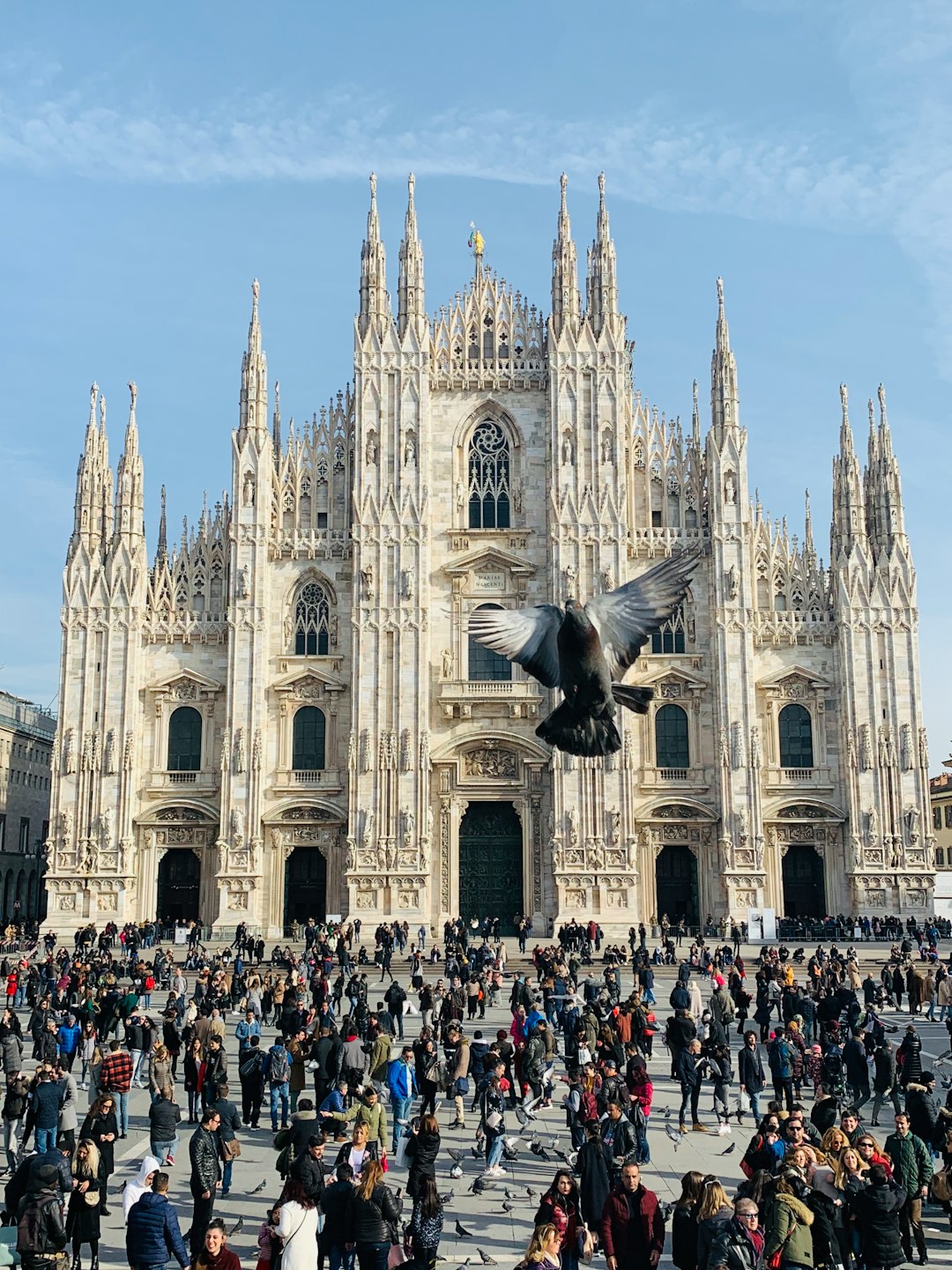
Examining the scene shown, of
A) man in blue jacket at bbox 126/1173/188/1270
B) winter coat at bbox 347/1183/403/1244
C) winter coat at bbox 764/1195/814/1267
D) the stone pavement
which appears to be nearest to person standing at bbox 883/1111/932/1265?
the stone pavement

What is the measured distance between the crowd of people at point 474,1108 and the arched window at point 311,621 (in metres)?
16.2

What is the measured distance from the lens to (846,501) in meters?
48.2

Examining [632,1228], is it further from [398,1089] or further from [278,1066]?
[278,1066]

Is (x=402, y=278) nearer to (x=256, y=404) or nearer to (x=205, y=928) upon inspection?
(x=256, y=404)

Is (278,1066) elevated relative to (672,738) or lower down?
lower down

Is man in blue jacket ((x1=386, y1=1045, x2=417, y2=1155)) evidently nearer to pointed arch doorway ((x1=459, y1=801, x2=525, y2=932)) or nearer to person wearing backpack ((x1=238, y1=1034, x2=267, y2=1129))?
person wearing backpack ((x1=238, y1=1034, x2=267, y2=1129))

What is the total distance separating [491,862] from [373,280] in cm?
2161

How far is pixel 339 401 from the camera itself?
5034 centimetres

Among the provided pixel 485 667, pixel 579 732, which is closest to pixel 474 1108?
pixel 579 732

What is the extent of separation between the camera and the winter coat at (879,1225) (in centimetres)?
1120

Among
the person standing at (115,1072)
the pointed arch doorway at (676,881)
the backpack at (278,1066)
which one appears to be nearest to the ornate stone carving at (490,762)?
the pointed arch doorway at (676,881)

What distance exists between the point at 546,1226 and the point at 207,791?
39477 mm

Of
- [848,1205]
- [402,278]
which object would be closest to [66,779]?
[402,278]

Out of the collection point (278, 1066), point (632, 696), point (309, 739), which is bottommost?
point (278, 1066)
